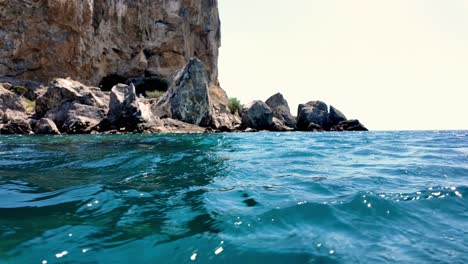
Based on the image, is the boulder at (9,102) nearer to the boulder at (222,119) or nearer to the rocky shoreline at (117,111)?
the rocky shoreline at (117,111)

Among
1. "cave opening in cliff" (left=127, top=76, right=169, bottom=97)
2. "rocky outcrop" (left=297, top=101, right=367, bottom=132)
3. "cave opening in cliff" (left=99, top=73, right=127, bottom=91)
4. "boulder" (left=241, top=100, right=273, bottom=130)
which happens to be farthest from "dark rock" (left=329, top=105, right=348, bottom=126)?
"cave opening in cliff" (left=99, top=73, right=127, bottom=91)

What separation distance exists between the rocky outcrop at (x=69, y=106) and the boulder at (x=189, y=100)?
4748 millimetres

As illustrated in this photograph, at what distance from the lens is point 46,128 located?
63.7 feet

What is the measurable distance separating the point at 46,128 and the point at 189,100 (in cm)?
987

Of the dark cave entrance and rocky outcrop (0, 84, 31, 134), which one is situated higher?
the dark cave entrance

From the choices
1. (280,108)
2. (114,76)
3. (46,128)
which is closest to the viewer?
(46,128)

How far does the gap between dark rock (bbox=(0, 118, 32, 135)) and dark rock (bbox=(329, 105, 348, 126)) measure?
26.5 m

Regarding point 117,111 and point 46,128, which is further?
point 117,111

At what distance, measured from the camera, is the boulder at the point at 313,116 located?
3291cm

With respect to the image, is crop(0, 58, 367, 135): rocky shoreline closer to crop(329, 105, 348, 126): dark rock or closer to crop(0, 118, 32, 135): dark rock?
crop(0, 118, 32, 135): dark rock

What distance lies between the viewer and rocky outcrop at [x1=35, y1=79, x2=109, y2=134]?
2080 centimetres

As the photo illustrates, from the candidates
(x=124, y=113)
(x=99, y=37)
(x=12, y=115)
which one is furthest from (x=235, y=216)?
(x=99, y=37)

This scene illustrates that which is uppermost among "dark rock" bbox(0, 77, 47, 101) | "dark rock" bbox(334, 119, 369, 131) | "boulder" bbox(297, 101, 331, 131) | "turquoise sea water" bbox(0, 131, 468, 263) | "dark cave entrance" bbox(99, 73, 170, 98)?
"dark cave entrance" bbox(99, 73, 170, 98)

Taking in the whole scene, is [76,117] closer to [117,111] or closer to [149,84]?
[117,111]
